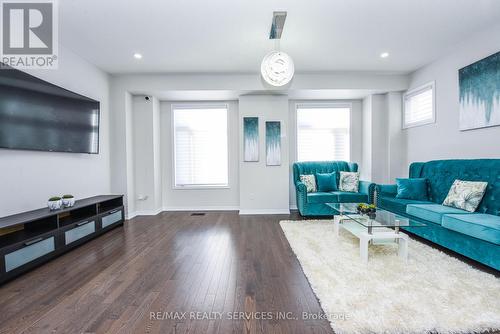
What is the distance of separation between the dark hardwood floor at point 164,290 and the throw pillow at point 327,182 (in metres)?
1.85

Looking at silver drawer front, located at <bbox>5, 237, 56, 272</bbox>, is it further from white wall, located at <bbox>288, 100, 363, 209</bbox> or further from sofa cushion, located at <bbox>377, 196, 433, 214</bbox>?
sofa cushion, located at <bbox>377, 196, 433, 214</bbox>

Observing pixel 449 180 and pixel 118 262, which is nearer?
pixel 118 262

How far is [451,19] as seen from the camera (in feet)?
9.29

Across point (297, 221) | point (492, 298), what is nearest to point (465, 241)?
point (492, 298)

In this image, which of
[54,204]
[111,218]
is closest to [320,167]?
[111,218]

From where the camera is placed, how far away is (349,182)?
4.61 meters

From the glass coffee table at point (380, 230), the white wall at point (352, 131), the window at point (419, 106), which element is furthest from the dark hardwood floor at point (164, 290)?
the window at point (419, 106)

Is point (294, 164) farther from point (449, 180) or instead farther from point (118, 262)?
point (118, 262)

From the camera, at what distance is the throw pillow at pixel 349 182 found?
454 centimetres

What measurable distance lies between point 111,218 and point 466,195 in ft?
17.2

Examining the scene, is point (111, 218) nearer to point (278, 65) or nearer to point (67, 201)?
point (67, 201)

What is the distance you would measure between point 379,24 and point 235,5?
6.32 ft

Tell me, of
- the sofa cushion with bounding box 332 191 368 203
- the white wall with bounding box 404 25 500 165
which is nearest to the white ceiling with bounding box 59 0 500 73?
the white wall with bounding box 404 25 500 165

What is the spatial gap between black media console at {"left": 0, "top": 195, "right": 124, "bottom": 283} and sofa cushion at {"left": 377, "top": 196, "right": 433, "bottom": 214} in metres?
4.65
